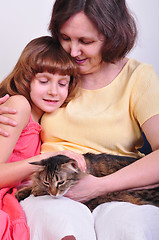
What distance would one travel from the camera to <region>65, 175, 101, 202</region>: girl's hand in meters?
1.51

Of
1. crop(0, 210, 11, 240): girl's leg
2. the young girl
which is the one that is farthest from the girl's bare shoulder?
crop(0, 210, 11, 240): girl's leg

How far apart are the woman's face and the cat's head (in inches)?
22.7

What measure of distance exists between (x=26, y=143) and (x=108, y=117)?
0.46 m

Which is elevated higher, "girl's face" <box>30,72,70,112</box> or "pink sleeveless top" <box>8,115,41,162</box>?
"girl's face" <box>30,72,70,112</box>

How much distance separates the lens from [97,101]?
1831 millimetres

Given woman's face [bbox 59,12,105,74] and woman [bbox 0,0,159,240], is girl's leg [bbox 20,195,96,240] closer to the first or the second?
woman [bbox 0,0,159,240]

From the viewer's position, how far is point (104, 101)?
182cm

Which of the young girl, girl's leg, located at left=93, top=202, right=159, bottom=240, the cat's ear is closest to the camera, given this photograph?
girl's leg, located at left=93, top=202, right=159, bottom=240

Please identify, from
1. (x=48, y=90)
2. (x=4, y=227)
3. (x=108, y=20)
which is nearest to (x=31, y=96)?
(x=48, y=90)

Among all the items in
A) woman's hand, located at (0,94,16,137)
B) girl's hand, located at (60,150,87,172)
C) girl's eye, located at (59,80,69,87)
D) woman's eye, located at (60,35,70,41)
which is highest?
woman's eye, located at (60,35,70,41)

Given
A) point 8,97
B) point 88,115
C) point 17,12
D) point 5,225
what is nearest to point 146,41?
point 17,12

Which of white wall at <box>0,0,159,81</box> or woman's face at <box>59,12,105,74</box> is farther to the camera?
white wall at <box>0,0,159,81</box>

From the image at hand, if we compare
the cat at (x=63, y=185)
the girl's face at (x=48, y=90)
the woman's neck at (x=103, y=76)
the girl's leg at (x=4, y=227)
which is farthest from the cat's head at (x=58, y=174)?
the woman's neck at (x=103, y=76)

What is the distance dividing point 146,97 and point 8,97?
0.72 m
